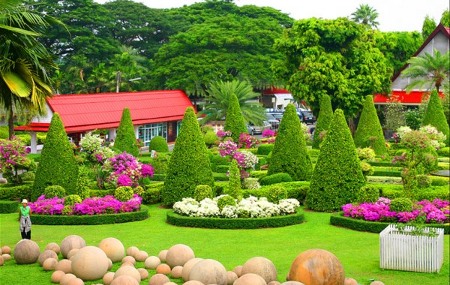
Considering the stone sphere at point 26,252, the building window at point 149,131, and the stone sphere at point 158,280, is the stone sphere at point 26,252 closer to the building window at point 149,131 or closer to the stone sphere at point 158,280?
the stone sphere at point 158,280

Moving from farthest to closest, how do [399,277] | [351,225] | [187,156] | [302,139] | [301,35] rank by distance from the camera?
1. [301,35]
2. [302,139]
3. [187,156]
4. [351,225]
5. [399,277]

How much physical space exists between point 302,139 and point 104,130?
23.0 m

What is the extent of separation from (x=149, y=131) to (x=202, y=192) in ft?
104

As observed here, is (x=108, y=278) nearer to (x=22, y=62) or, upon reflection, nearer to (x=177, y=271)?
(x=177, y=271)

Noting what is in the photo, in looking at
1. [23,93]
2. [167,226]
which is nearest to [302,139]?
[167,226]

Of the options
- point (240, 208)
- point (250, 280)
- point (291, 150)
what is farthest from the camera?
point (291, 150)

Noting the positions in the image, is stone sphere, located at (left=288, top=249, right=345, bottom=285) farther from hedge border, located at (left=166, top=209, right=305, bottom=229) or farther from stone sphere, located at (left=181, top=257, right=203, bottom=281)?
hedge border, located at (left=166, top=209, right=305, bottom=229)

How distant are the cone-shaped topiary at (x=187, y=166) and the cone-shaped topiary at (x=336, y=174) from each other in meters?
4.27

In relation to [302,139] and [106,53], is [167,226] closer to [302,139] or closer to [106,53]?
[302,139]

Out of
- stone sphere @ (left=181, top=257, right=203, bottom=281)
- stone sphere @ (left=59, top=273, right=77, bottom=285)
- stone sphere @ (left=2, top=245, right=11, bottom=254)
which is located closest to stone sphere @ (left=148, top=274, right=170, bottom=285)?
stone sphere @ (left=181, top=257, right=203, bottom=281)

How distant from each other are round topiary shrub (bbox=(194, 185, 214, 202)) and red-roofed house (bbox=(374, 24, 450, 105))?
40383mm

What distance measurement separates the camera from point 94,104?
178 ft

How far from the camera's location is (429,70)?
206ft

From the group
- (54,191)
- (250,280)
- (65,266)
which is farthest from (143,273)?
(54,191)
